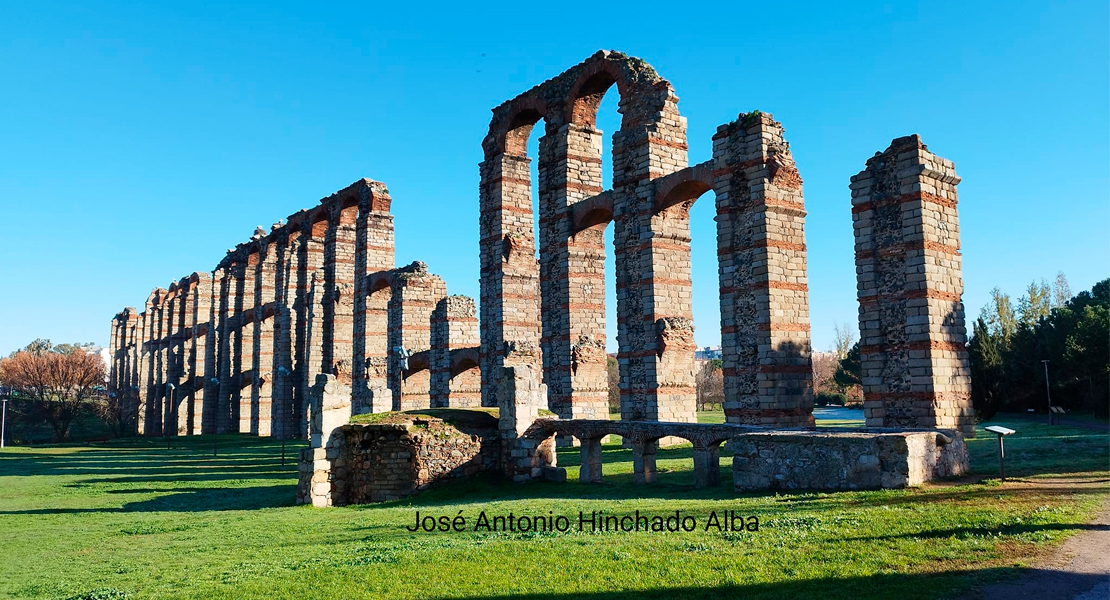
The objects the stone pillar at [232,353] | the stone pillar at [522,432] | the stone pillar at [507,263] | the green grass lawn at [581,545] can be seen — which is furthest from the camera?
the stone pillar at [232,353]

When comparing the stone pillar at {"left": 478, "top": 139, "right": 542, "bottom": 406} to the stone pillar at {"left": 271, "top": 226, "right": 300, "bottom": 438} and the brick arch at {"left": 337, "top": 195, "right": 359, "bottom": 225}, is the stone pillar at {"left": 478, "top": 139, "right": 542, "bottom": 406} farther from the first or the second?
the stone pillar at {"left": 271, "top": 226, "right": 300, "bottom": 438}

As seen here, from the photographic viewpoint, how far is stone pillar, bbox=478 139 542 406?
2712 cm

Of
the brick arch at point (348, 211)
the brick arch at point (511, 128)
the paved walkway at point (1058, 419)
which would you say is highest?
the brick arch at point (511, 128)

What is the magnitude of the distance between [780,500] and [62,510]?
602 inches

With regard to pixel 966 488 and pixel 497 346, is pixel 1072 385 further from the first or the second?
pixel 966 488

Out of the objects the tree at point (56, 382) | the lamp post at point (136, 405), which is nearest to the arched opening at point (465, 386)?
the tree at point (56, 382)

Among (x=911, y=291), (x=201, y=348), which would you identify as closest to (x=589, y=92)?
(x=911, y=291)

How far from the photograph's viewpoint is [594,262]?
83.8ft

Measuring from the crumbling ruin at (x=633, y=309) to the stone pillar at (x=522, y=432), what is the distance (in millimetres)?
44

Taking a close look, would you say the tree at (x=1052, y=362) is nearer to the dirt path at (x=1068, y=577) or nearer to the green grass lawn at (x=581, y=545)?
the green grass lawn at (x=581, y=545)

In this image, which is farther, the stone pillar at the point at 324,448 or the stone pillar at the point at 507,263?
the stone pillar at the point at 507,263

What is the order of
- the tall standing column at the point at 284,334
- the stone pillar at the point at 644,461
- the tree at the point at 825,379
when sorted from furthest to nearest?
the tree at the point at 825,379 < the tall standing column at the point at 284,334 < the stone pillar at the point at 644,461

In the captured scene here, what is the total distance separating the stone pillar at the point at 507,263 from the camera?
2712 centimetres

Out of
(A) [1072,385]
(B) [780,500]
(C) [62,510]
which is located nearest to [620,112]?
(B) [780,500]
